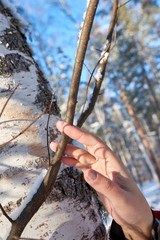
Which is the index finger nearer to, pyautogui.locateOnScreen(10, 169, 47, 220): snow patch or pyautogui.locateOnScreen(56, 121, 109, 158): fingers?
pyautogui.locateOnScreen(56, 121, 109, 158): fingers

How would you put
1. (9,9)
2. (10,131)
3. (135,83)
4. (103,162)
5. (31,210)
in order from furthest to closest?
(135,83)
(9,9)
(103,162)
(10,131)
(31,210)

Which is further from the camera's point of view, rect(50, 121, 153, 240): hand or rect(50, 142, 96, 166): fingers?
rect(50, 142, 96, 166): fingers

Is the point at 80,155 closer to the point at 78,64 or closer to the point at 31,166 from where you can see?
the point at 31,166

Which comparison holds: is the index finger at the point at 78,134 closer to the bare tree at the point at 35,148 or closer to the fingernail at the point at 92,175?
the bare tree at the point at 35,148

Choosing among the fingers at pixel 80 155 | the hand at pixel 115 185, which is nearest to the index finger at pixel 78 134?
the hand at pixel 115 185

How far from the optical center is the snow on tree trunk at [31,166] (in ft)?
2.90

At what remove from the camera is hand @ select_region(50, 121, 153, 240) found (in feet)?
2.70

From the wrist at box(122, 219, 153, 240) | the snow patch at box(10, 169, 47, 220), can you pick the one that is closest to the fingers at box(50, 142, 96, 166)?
the snow patch at box(10, 169, 47, 220)

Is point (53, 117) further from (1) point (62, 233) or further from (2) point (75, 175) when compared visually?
(1) point (62, 233)

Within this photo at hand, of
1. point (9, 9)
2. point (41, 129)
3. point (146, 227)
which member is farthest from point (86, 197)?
point (9, 9)

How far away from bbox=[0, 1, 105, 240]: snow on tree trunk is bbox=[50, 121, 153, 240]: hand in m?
0.11

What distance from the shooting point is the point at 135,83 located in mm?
17281

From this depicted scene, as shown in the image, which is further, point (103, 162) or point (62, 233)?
point (103, 162)

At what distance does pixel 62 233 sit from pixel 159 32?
16195 mm
